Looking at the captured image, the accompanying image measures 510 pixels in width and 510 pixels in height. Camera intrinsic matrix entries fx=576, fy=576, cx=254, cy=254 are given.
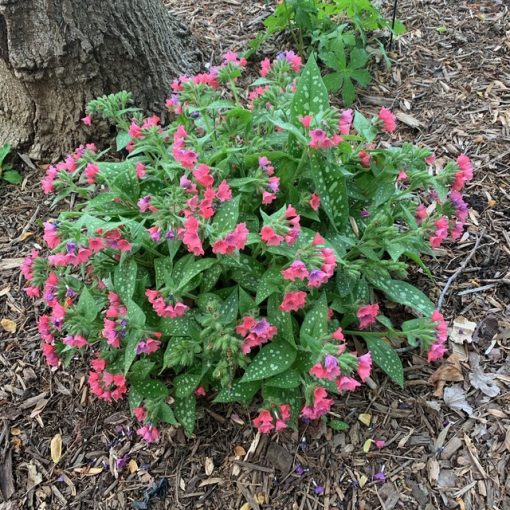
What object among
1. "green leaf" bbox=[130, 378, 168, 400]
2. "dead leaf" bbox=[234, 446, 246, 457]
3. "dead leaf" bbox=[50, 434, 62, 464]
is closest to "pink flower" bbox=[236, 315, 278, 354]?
"green leaf" bbox=[130, 378, 168, 400]

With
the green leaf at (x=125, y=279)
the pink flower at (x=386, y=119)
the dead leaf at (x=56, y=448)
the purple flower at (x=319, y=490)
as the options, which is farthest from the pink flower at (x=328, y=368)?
the dead leaf at (x=56, y=448)

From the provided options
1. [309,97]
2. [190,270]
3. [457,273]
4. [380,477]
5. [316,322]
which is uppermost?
[309,97]

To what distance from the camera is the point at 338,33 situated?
11.3 ft

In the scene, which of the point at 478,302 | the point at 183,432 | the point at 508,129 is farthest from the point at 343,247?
the point at 508,129

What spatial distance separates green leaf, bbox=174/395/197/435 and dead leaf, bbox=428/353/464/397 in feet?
3.25

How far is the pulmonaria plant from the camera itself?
75.7 inches

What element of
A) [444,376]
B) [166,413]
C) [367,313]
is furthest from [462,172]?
[166,413]

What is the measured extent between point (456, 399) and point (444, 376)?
0.33 feet

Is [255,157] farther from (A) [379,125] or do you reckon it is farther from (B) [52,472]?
(B) [52,472]

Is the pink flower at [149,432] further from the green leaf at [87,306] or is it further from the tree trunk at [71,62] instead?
the tree trunk at [71,62]

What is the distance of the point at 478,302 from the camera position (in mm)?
2621

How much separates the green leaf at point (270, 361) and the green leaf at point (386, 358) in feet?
1.28

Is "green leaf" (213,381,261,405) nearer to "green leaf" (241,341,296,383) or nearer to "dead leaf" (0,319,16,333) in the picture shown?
"green leaf" (241,341,296,383)

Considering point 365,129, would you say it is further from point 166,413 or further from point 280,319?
point 166,413
